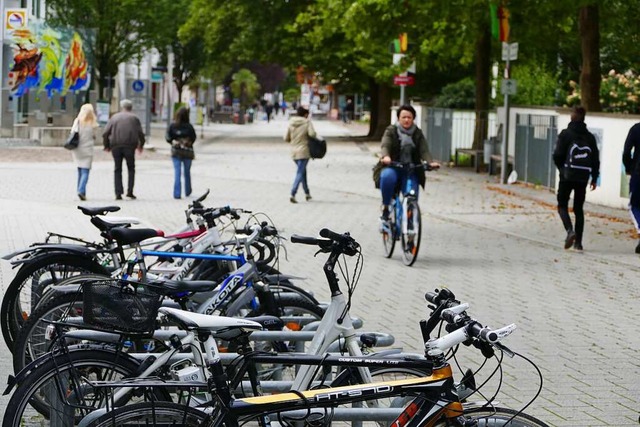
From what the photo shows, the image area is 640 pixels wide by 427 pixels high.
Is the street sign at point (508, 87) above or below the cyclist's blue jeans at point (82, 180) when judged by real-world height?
above

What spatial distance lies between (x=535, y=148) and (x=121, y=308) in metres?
23.9

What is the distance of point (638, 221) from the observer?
624 inches

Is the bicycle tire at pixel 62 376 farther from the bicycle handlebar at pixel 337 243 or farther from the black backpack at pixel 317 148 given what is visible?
the black backpack at pixel 317 148

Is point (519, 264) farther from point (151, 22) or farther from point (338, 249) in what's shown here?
point (151, 22)

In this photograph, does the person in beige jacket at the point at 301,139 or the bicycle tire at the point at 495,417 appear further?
the person in beige jacket at the point at 301,139

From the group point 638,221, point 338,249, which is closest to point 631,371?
point 338,249

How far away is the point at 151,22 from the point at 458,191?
31029 mm

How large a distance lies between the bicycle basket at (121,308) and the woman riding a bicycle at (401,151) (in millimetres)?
10188

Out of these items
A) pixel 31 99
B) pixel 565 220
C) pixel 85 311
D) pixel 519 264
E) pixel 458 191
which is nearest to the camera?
pixel 85 311

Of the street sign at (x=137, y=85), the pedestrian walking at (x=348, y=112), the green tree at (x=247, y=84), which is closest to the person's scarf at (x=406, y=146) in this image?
the street sign at (x=137, y=85)

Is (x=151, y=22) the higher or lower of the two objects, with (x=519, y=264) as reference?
higher

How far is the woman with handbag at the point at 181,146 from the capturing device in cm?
2352

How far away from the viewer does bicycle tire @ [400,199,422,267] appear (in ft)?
47.2

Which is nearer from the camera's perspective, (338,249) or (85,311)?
(85,311)
